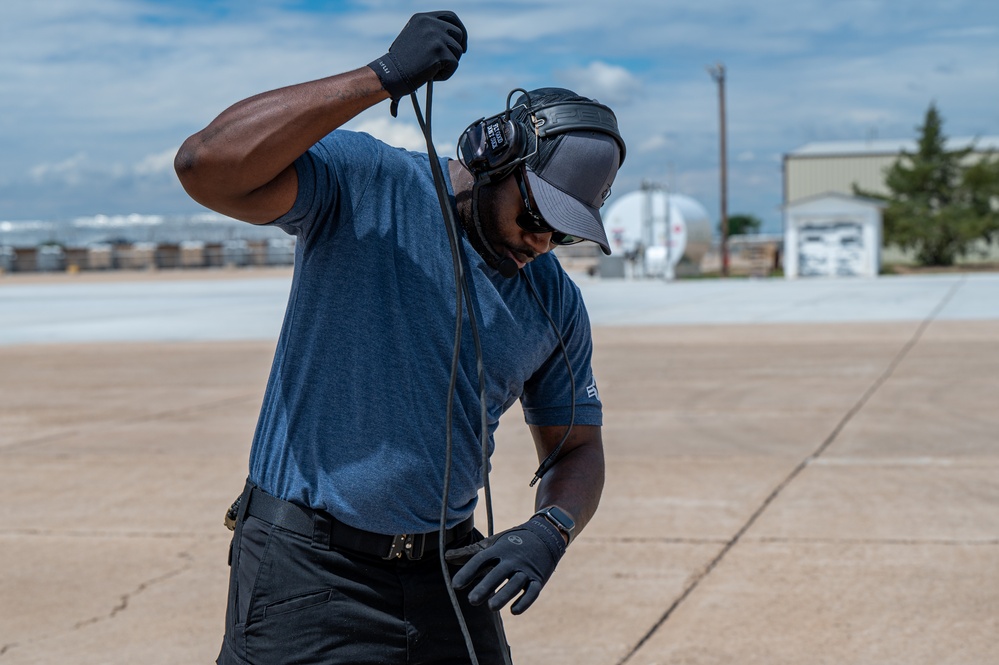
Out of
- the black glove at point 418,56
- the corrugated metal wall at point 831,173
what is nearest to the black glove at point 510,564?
the black glove at point 418,56

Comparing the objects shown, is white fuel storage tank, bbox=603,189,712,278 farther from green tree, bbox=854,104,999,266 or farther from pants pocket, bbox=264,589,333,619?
pants pocket, bbox=264,589,333,619

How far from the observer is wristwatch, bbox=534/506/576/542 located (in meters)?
2.53

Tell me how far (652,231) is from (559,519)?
39.0 m

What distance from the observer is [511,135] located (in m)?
2.27

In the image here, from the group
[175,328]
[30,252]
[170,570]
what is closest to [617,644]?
[170,570]

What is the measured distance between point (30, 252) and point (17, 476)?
6801 centimetres

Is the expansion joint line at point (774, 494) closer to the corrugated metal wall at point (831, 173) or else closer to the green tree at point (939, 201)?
the green tree at point (939, 201)

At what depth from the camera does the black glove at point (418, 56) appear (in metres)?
2.04

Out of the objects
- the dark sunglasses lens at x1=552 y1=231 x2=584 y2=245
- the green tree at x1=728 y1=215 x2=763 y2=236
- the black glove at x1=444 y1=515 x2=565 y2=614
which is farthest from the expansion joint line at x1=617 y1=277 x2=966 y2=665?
the green tree at x1=728 y1=215 x2=763 y2=236

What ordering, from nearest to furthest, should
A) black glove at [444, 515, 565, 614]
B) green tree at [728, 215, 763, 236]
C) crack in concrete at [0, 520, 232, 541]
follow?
black glove at [444, 515, 565, 614] → crack in concrete at [0, 520, 232, 541] → green tree at [728, 215, 763, 236]

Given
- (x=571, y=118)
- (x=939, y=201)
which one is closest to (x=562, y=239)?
(x=571, y=118)

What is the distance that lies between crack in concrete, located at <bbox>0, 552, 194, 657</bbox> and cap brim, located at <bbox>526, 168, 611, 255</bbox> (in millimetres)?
3530

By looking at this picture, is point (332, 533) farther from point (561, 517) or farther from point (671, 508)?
point (671, 508)

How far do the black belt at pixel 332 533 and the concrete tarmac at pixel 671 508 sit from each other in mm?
2309
